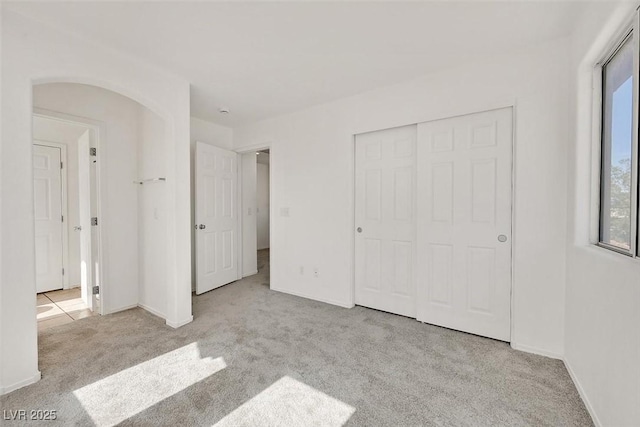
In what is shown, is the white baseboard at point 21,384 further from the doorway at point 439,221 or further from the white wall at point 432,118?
the doorway at point 439,221

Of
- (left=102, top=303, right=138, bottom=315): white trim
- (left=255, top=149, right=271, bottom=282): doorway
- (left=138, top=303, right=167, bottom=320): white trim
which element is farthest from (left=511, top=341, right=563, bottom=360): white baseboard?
(left=255, top=149, right=271, bottom=282): doorway

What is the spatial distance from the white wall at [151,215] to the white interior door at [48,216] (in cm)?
151

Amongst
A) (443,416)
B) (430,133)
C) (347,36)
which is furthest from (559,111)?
(443,416)

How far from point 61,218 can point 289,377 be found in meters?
4.05

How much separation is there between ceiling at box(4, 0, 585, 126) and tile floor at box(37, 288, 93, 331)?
107 inches

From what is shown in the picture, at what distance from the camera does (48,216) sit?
368 cm

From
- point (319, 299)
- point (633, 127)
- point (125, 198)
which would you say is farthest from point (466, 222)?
point (125, 198)

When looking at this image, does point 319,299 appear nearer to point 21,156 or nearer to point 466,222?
point 466,222

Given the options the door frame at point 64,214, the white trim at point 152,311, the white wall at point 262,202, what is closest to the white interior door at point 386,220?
the white trim at point 152,311

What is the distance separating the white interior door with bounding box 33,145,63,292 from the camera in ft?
11.8

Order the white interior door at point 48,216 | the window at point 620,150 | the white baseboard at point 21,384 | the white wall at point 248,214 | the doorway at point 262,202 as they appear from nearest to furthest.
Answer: the window at point 620,150
the white baseboard at point 21,384
the white interior door at point 48,216
the white wall at point 248,214
the doorway at point 262,202

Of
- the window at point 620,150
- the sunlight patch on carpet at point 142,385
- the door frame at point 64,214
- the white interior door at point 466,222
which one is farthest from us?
the door frame at point 64,214

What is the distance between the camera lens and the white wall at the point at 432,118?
6.82ft

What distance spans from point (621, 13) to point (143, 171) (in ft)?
13.4
